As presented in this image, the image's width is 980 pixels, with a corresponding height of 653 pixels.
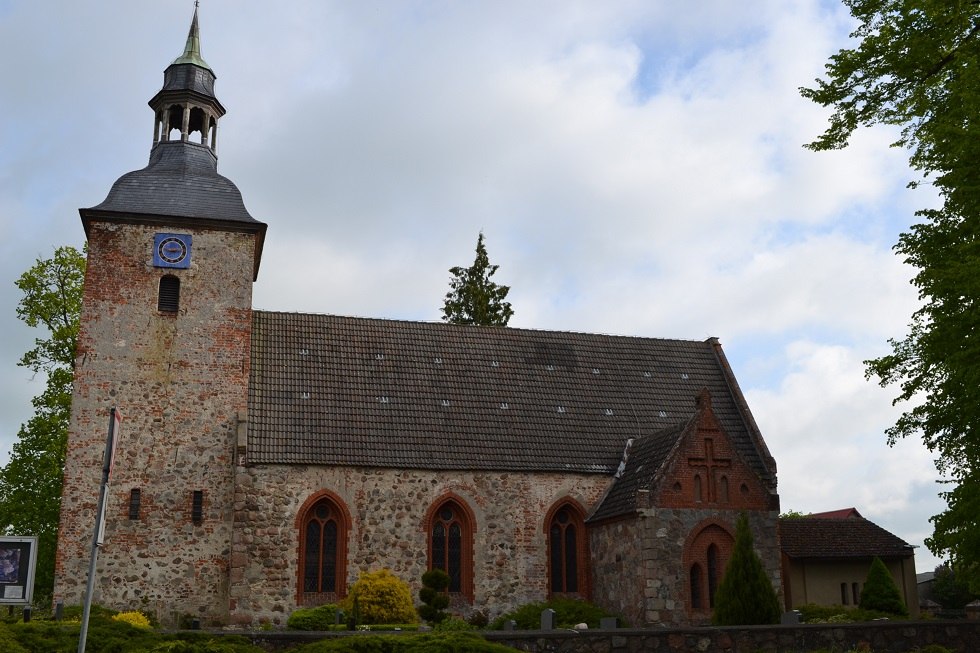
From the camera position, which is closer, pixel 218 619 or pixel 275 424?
pixel 218 619

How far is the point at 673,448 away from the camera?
74.0 feet

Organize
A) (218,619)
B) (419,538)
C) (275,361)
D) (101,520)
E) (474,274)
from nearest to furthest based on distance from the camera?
(101,520), (218,619), (419,538), (275,361), (474,274)

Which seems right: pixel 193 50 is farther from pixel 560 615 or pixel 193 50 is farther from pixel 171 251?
pixel 560 615

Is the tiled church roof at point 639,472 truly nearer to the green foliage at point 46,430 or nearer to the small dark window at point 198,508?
the small dark window at point 198,508

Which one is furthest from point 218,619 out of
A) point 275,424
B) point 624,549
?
point 624,549

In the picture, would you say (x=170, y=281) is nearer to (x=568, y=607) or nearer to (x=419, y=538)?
(x=419, y=538)

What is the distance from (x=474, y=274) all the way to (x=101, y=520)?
34.5 m

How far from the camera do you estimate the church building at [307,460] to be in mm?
22109

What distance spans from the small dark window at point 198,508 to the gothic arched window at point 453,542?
5664 millimetres

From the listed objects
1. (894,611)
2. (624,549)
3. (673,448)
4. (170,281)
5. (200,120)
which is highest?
(200,120)

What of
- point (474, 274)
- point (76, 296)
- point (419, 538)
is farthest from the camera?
point (474, 274)

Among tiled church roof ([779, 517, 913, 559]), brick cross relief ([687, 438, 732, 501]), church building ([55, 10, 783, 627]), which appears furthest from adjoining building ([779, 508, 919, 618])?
brick cross relief ([687, 438, 732, 501])

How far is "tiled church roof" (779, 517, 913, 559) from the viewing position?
28.7 m

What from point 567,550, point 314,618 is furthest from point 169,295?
point 567,550
